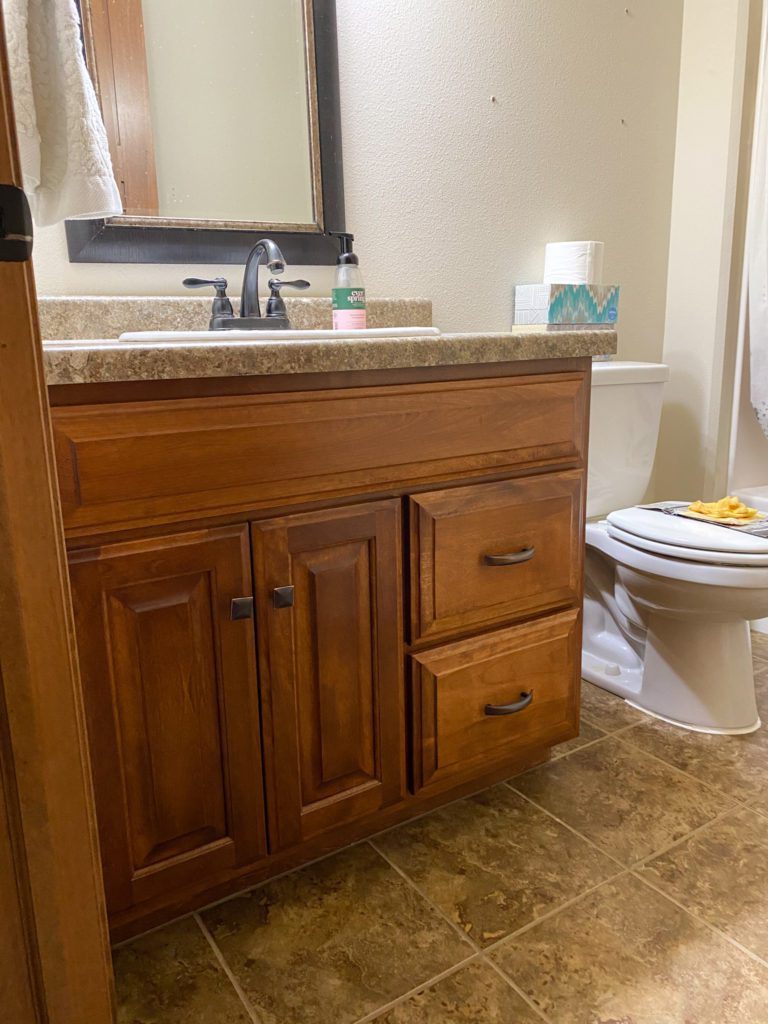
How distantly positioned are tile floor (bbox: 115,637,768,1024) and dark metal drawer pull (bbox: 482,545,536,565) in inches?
19.2

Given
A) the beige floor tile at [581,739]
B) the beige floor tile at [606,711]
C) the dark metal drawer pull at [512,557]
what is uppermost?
the dark metal drawer pull at [512,557]

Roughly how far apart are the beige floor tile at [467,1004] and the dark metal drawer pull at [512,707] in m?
0.38

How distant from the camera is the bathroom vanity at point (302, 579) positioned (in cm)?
89

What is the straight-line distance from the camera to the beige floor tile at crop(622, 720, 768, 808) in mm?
1444

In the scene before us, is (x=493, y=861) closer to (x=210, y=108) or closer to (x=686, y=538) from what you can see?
(x=686, y=538)

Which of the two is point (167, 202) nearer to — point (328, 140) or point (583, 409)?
point (328, 140)

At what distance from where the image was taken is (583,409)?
1.29 metres

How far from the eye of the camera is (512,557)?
1223mm

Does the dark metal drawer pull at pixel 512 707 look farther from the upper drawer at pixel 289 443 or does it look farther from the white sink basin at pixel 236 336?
the white sink basin at pixel 236 336

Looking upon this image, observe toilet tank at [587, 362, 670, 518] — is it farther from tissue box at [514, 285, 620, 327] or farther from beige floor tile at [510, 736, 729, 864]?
beige floor tile at [510, 736, 729, 864]

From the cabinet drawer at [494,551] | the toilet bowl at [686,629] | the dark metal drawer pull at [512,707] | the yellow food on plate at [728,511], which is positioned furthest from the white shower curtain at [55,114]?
the yellow food on plate at [728,511]

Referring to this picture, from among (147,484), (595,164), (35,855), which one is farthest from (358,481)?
(595,164)

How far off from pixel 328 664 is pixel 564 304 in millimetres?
1162

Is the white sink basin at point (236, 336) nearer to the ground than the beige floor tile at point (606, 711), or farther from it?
farther from it
